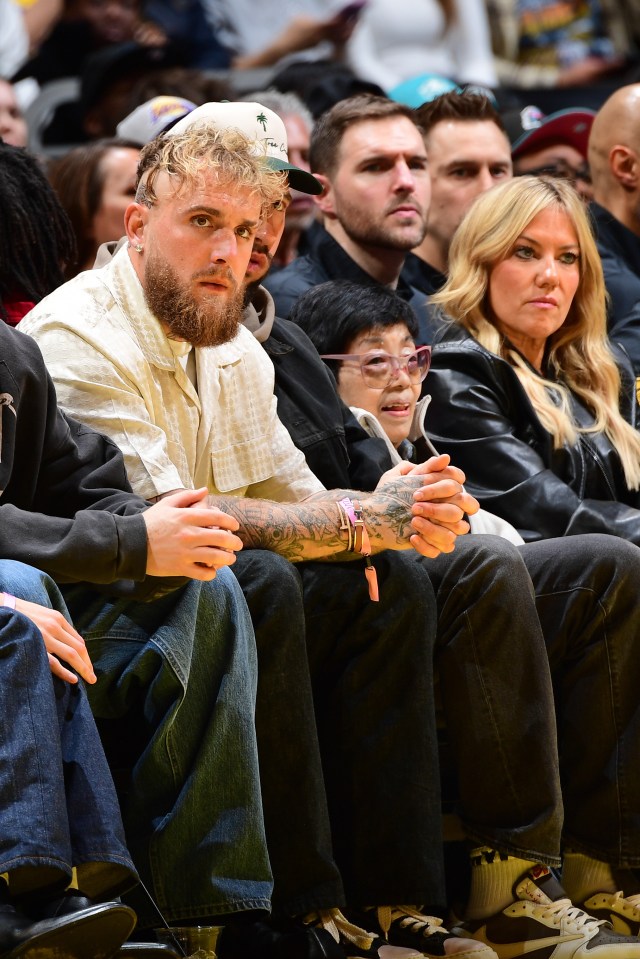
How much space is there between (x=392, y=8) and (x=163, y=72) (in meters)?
1.34

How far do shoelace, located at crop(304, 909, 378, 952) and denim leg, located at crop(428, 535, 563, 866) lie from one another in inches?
13.7

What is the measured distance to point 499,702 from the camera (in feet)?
9.20

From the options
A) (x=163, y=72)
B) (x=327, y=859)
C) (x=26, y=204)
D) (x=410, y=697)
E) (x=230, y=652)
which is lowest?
(x=327, y=859)

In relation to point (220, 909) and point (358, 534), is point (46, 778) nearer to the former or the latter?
point (220, 909)

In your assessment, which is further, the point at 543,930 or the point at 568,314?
the point at 568,314

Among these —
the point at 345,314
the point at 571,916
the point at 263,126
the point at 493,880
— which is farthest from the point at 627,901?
the point at 263,126

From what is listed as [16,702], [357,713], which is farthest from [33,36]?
[16,702]

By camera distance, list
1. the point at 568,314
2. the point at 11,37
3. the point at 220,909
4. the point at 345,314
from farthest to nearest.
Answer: the point at 11,37 < the point at 568,314 < the point at 345,314 < the point at 220,909

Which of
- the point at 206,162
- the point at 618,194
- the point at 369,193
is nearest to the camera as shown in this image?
the point at 206,162

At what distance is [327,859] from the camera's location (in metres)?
2.48

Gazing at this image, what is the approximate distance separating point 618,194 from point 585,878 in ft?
7.83

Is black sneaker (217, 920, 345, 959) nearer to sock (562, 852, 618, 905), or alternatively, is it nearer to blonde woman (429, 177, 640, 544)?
sock (562, 852, 618, 905)

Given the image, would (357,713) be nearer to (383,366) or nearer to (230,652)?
(230,652)

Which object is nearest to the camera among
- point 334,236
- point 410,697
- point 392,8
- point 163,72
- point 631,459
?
point 410,697
